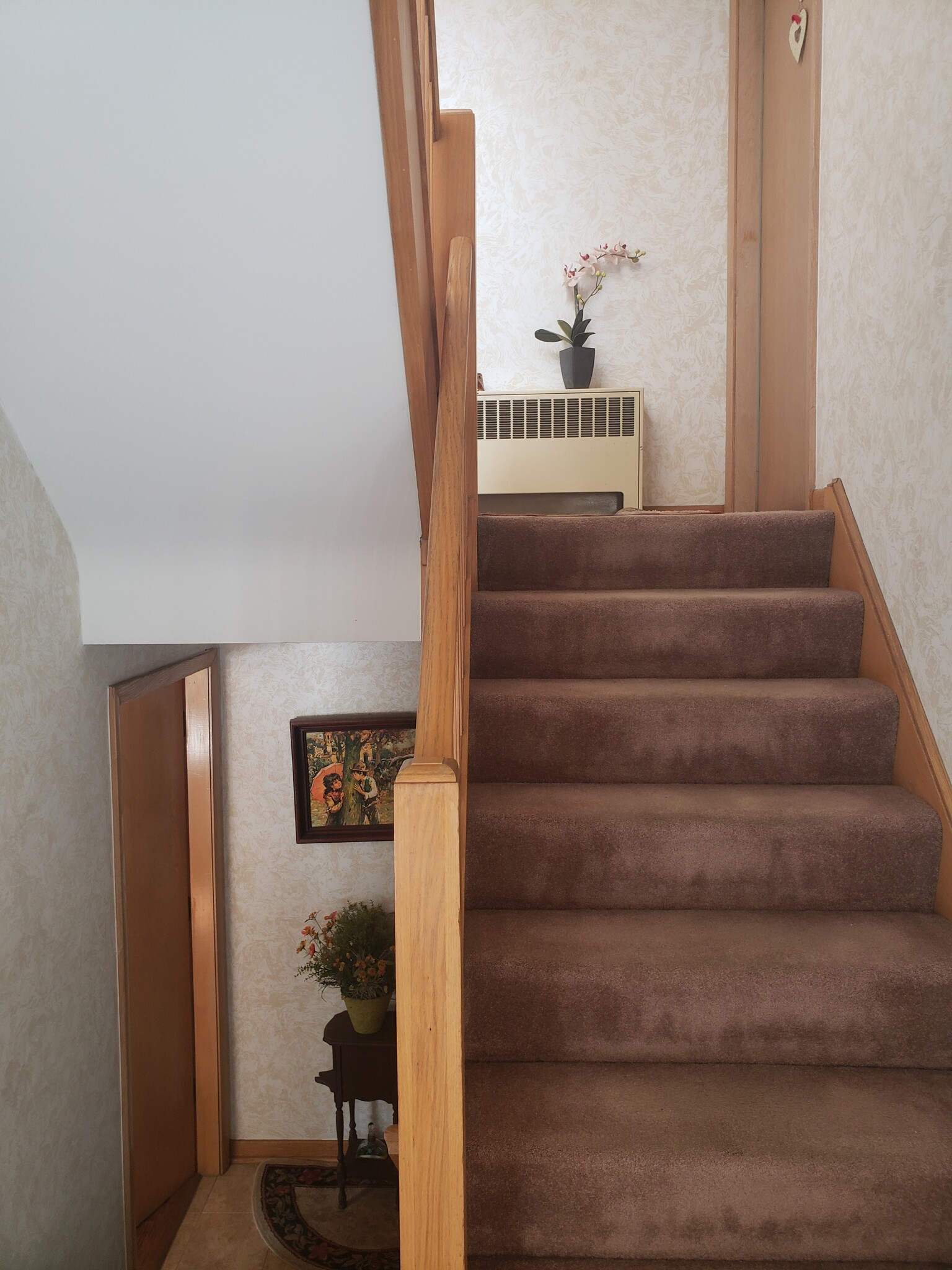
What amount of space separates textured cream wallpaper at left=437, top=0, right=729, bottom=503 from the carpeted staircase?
1882 mm

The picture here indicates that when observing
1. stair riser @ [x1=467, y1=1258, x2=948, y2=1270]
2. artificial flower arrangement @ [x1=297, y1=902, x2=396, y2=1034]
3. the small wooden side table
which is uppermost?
stair riser @ [x1=467, y1=1258, x2=948, y2=1270]

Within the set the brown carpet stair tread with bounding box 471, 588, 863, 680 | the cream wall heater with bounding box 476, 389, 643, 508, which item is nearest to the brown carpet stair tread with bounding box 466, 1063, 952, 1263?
the brown carpet stair tread with bounding box 471, 588, 863, 680

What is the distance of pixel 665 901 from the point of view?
1.70m

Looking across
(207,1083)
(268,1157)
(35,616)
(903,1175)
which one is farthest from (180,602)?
(268,1157)

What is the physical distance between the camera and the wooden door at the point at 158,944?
9.09ft

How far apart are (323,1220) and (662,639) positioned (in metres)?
2.50

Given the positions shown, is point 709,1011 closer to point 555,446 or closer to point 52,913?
point 52,913

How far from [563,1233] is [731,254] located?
132 inches

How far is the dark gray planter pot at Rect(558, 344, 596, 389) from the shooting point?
388 cm

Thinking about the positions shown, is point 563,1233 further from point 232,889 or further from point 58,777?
point 232,889

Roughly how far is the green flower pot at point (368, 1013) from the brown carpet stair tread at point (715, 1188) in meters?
1.76

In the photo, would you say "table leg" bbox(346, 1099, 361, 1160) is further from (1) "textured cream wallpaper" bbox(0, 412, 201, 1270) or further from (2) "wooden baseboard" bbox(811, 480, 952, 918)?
(2) "wooden baseboard" bbox(811, 480, 952, 918)

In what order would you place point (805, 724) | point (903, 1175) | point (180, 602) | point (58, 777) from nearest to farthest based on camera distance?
point (903, 1175) → point (805, 724) → point (58, 777) → point (180, 602)

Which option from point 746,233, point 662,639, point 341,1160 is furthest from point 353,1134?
point 746,233
